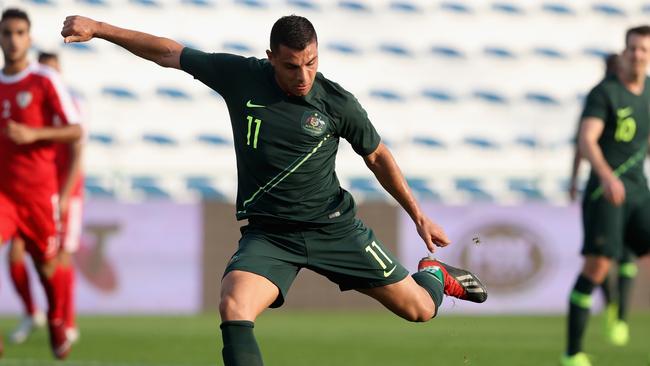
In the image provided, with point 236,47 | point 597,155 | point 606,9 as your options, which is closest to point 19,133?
point 597,155

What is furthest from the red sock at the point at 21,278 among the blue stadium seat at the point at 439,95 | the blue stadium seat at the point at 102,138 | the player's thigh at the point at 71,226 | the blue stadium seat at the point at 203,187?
the blue stadium seat at the point at 439,95

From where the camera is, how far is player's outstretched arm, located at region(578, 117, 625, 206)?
711cm

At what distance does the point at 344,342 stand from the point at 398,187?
4.69m

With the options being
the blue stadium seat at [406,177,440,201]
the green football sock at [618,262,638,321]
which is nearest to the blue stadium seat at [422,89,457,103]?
the blue stadium seat at [406,177,440,201]

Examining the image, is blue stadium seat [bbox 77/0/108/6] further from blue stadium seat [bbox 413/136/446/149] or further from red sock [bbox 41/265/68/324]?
red sock [bbox 41/265/68/324]

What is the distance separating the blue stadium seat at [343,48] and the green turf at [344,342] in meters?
4.59

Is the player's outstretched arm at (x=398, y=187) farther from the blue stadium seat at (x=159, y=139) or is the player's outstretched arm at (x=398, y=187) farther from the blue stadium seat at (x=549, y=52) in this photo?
the blue stadium seat at (x=549, y=52)

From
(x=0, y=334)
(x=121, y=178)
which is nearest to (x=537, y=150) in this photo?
(x=121, y=178)

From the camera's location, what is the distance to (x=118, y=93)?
54.1 feet

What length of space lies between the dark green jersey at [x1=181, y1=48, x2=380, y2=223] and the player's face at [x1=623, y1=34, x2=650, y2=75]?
3139mm

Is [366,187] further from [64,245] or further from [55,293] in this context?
[55,293]

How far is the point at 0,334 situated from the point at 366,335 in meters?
3.14

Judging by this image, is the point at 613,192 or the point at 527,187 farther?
the point at 527,187

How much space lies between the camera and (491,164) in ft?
55.3
